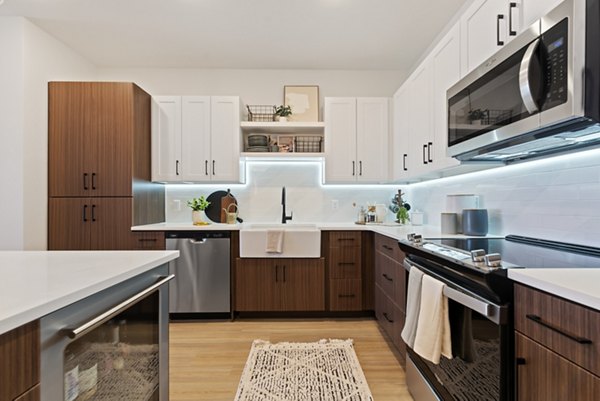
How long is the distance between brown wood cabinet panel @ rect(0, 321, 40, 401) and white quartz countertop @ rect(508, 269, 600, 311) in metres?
1.29

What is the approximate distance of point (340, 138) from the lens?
137 inches

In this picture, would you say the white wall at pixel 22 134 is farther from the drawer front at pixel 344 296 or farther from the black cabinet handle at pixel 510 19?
the black cabinet handle at pixel 510 19

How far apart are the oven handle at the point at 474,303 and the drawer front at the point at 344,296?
5.67 feet

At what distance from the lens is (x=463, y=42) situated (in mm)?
1976

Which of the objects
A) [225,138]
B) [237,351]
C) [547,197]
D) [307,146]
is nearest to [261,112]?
[225,138]

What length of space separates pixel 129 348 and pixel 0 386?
1.76ft

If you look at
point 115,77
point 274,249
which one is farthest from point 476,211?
point 115,77

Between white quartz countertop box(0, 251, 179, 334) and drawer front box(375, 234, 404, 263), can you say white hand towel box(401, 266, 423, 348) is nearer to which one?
drawer front box(375, 234, 404, 263)

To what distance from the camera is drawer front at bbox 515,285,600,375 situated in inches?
30.7

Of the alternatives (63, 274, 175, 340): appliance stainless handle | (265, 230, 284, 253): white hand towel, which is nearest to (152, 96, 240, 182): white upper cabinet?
(265, 230, 284, 253): white hand towel

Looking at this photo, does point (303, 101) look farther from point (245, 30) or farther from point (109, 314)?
point (109, 314)

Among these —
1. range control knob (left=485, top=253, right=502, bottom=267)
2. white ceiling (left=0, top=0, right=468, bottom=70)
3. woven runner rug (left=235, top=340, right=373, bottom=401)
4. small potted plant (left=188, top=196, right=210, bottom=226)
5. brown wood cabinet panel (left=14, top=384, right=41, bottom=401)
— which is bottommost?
woven runner rug (left=235, top=340, right=373, bottom=401)

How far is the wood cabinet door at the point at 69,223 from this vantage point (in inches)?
119

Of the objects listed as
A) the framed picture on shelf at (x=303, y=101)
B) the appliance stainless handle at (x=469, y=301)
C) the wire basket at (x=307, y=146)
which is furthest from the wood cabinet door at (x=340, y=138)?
the appliance stainless handle at (x=469, y=301)
